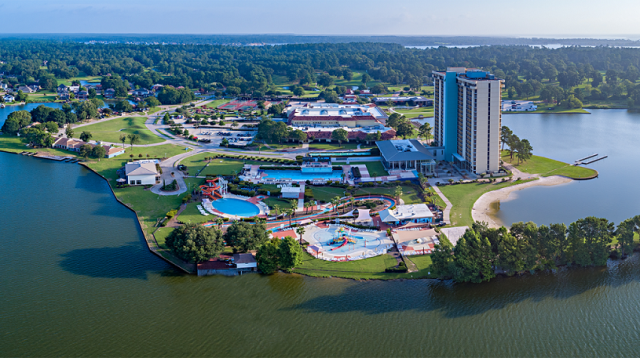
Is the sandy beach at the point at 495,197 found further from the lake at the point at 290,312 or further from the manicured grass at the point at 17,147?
the manicured grass at the point at 17,147

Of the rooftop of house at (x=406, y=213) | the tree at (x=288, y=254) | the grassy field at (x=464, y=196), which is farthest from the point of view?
the grassy field at (x=464, y=196)

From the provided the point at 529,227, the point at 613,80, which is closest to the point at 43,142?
the point at 529,227

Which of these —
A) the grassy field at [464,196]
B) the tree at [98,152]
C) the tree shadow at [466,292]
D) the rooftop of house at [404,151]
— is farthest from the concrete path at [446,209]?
the tree at [98,152]

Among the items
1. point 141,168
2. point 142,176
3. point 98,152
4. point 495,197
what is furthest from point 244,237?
point 98,152

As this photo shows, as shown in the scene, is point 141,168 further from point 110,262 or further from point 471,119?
point 471,119

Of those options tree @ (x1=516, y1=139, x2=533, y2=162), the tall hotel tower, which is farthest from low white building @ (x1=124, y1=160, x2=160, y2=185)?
tree @ (x1=516, y1=139, x2=533, y2=162)

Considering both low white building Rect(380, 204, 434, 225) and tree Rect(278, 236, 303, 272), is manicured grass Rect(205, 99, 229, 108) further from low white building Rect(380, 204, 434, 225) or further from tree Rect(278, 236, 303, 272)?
tree Rect(278, 236, 303, 272)
